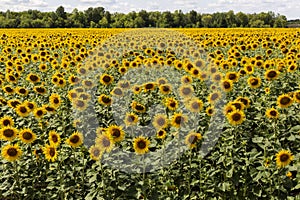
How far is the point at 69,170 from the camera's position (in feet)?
18.1

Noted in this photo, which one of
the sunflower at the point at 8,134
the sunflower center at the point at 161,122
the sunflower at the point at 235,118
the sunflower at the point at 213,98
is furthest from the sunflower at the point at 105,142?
the sunflower at the point at 213,98

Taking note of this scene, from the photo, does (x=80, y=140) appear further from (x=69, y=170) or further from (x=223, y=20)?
(x=223, y=20)

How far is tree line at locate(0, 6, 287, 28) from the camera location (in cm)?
5669

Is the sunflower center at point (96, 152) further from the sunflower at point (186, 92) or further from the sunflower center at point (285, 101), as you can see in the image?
the sunflower center at point (285, 101)

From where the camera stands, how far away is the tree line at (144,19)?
186 feet

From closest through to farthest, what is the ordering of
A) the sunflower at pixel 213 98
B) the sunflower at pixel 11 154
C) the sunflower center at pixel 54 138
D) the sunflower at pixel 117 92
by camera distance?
the sunflower at pixel 11 154, the sunflower center at pixel 54 138, the sunflower at pixel 213 98, the sunflower at pixel 117 92

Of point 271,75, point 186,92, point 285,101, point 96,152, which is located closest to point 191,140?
point 96,152

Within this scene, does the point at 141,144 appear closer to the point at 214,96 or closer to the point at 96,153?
the point at 96,153

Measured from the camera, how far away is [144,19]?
6069cm

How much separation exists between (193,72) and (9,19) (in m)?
49.7

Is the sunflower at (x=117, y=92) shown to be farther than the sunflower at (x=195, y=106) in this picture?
Yes

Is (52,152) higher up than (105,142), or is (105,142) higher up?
(105,142)

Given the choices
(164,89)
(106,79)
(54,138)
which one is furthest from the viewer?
(106,79)

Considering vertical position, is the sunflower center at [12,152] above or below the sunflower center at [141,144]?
below
